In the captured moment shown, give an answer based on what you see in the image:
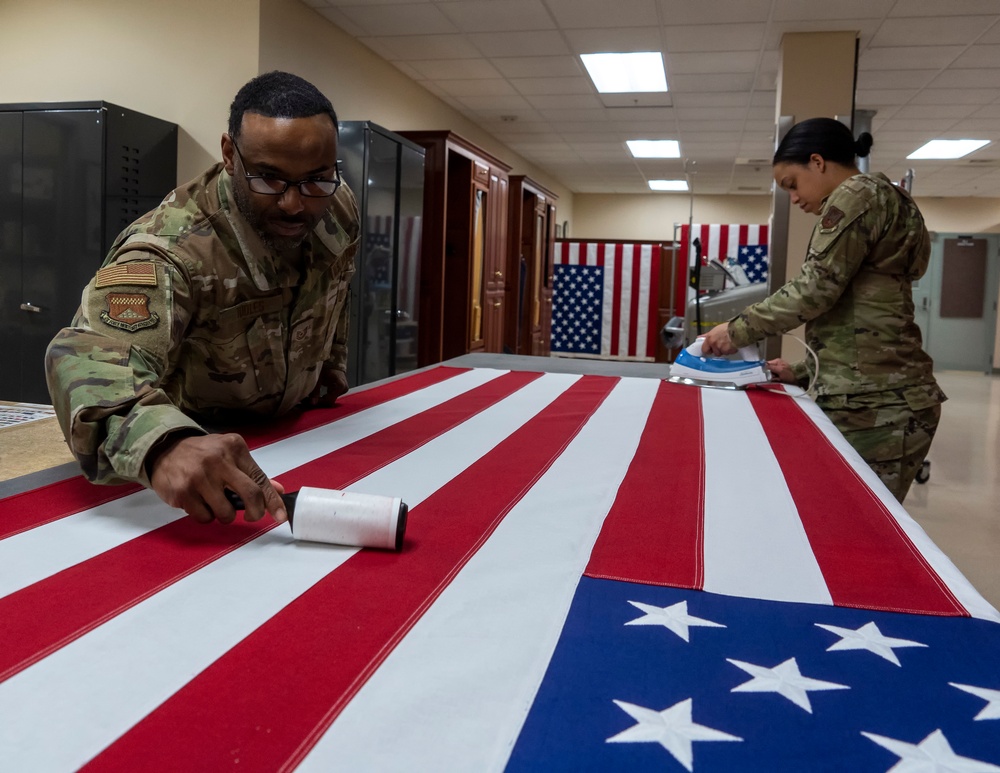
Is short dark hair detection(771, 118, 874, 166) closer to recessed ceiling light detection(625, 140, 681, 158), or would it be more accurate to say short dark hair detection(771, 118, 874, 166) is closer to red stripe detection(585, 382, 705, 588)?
red stripe detection(585, 382, 705, 588)

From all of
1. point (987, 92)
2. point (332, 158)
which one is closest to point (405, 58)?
point (987, 92)

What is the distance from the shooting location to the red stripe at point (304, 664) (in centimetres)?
48

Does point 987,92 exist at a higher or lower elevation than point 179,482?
higher

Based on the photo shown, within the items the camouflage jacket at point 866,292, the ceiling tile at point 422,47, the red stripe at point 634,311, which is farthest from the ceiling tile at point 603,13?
the red stripe at point 634,311

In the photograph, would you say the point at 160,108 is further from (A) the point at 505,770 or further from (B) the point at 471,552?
(A) the point at 505,770

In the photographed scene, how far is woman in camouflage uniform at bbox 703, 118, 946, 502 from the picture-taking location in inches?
76.9

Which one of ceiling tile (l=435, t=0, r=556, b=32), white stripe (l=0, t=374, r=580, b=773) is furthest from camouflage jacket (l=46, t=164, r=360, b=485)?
ceiling tile (l=435, t=0, r=556, b=32)

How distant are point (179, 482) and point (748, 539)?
0.63 meters

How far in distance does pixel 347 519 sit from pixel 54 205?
155 inches

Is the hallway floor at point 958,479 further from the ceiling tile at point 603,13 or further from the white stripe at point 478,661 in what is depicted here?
the ceiling tile at point 603,13

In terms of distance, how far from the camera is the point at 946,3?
4406mm

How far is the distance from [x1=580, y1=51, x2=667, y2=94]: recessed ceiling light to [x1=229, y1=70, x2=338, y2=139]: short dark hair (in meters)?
4.80

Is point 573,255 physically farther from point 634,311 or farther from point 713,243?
point 713,243

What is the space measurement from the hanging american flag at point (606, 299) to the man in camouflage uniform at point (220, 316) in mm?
7968
